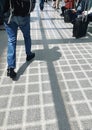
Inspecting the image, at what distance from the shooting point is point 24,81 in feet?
11.5

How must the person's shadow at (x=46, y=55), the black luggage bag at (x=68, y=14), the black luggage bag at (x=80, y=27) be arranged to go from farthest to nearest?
the black luggage bag at (x=68, y=14)
the black luggage bag at (x=80, y=27)
the person's shadow at (x=46, y=55)

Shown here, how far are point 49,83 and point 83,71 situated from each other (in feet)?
2.31

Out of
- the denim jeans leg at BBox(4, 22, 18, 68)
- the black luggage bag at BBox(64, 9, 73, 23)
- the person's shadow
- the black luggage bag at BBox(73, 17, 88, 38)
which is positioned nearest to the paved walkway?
the person's shadow

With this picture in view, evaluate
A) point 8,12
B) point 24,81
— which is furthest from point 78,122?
point 8,12

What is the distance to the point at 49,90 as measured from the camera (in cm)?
324

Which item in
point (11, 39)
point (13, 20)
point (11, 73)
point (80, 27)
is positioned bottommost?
→ point (11, 73)

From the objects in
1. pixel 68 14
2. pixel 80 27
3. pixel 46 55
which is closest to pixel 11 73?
pixel 46 55

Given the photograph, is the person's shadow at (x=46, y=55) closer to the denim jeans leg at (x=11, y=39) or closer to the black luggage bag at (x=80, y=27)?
the denim jeans leg at (x=11, y=39)

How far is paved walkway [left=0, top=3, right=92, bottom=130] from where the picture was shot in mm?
2576

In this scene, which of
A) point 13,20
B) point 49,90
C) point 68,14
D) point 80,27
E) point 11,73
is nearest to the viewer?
point 49,90

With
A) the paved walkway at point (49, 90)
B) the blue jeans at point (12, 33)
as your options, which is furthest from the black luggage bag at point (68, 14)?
the blue jeans at point (12, 33)

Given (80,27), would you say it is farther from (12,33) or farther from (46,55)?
(12,33)

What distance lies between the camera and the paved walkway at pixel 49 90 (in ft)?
8.45

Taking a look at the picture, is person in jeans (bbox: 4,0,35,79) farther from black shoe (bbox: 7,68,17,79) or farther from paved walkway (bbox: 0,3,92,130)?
paved walkway (bbox: 0,3,92,130)
